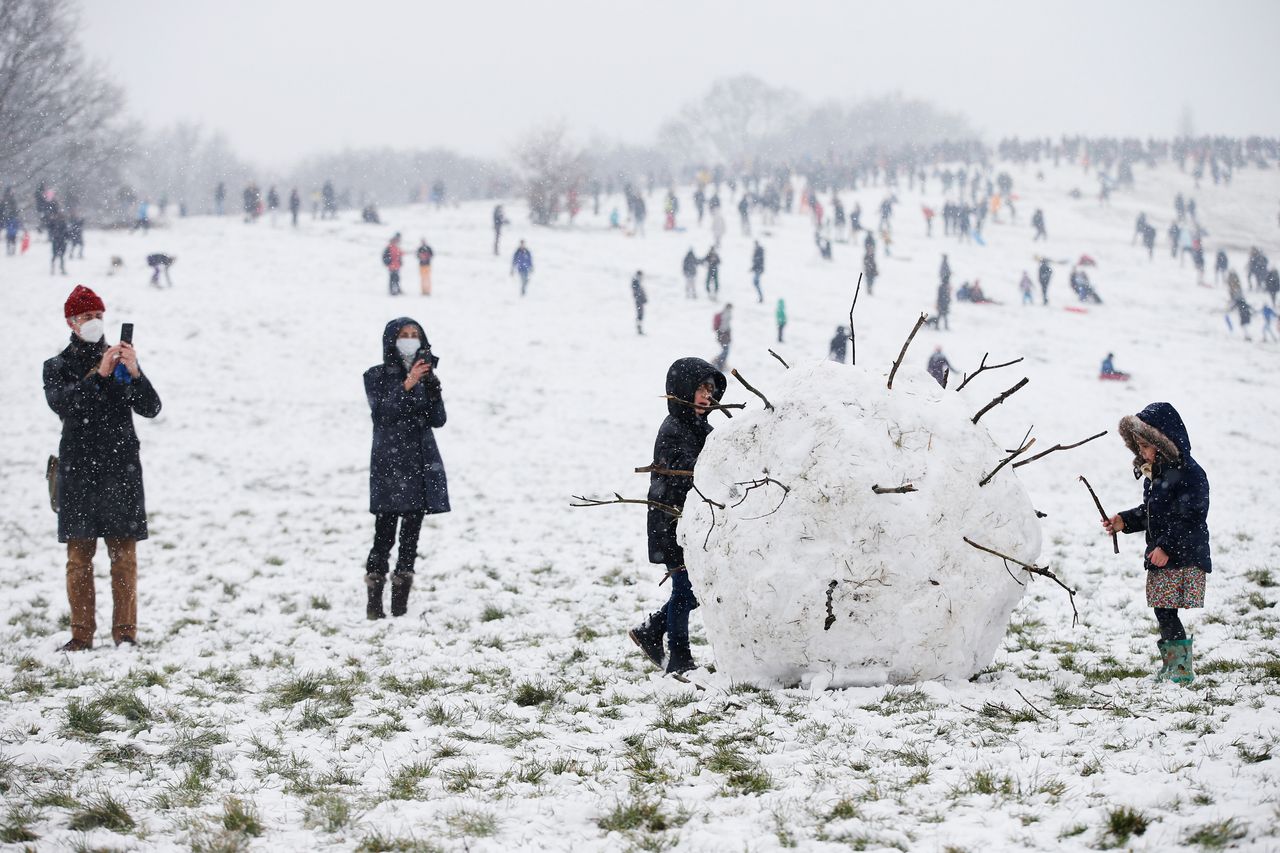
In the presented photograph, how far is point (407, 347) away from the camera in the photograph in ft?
20.7

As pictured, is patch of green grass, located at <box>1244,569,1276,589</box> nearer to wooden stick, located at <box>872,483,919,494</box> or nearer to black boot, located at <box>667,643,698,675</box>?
wooden stick, located at <box>872,483,919,494</box>

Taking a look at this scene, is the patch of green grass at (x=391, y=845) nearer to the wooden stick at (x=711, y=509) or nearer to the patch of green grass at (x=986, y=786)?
the patch of green grass at (x=986, y=786)

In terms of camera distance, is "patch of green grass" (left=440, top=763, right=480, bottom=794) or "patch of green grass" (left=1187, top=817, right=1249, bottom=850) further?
"patch of green grass" (left=440, top=763, right=480, bottom=794)

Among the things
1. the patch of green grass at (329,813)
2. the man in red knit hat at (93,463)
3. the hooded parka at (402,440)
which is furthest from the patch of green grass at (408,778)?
the man in red knit hat at (93,463)

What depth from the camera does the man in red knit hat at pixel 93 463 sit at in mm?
5348

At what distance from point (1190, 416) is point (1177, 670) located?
1624 centimetres

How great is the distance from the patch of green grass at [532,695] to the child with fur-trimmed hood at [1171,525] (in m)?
2.91

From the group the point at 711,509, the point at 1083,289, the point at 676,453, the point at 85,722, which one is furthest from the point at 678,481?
the point at 1083,289

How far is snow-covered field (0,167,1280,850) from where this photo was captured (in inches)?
110

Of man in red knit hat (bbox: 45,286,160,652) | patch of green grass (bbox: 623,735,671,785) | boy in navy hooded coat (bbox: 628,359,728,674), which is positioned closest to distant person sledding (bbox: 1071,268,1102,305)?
boy in navy hooded coat (bbox: 628,359,728,674)

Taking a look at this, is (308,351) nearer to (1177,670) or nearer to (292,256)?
(292,256)

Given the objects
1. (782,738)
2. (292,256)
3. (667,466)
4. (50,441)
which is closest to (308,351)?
(50,441)

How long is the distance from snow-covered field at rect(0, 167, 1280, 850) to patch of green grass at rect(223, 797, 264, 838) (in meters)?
0.01

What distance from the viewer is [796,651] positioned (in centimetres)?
404
